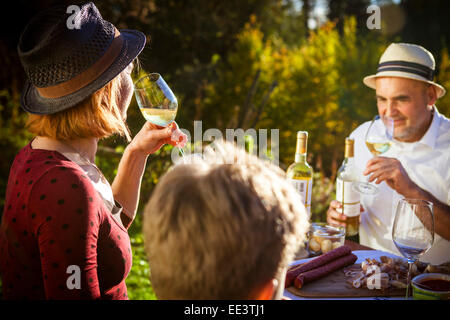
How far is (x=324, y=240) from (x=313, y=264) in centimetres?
31

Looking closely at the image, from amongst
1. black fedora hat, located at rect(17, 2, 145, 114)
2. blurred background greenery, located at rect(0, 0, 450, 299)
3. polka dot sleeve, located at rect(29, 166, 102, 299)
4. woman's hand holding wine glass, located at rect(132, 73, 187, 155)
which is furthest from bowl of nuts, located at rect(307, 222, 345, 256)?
blurred background greenery, located at rect(0, 0, 450, 299)

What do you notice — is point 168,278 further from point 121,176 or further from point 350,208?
point 350,208

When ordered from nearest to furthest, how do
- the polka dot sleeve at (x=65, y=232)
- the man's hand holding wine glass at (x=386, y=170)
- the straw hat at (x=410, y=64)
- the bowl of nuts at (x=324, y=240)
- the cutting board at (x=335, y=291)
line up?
the polka dot sleeve at (x=65, y=232) → the cutting board at (x=335, y=291) → the bowl of nuts at (x=324, y=240) → the man's hand holding wine glass at (x=386, y=170) → the straw hat at (x=410, y=64)

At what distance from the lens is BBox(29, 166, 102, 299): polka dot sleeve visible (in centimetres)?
126

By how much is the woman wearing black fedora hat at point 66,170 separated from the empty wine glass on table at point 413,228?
1.09m

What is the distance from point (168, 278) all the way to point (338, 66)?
26.5 feet

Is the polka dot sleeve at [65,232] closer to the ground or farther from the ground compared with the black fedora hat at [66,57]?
closer to the ground

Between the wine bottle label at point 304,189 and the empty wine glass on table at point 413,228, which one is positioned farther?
the wine bottle label at point 304,189

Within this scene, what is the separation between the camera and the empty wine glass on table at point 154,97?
180cm

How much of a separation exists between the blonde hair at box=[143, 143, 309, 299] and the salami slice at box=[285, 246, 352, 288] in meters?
0.60

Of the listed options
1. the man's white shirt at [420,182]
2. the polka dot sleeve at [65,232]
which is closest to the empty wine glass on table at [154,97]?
the polka dot sleeve at [65,232]

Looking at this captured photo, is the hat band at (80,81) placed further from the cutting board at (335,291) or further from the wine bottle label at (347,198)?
the wine bottle label at (347,198)

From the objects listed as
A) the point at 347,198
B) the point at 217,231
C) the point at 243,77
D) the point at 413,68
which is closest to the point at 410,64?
the point at 413,68

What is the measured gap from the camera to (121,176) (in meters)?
2.03
